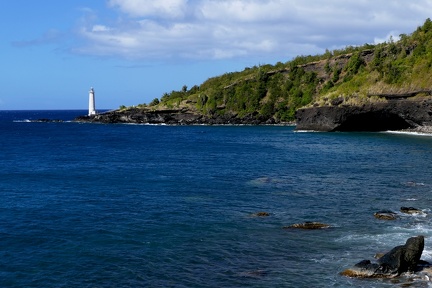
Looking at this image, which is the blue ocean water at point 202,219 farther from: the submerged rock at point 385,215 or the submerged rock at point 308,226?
the submerged rock at point 308,226

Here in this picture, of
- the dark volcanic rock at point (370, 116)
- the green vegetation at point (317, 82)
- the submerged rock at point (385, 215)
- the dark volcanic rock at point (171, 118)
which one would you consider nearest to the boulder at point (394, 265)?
the submerged rock at point (385, 215)

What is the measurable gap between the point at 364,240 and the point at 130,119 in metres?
153

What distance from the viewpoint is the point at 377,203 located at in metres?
40.0

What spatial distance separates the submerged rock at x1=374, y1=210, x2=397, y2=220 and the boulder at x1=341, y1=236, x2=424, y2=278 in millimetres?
10072

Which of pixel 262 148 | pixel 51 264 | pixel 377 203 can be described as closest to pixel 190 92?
pixel 262 148

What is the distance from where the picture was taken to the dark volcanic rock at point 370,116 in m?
101

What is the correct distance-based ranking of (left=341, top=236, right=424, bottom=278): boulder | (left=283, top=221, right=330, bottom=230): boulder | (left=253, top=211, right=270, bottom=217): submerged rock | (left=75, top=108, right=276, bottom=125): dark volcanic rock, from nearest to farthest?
(left=341, top=236, right=424, bottom=278): boulder, (left=283, top=221, right=330, bottom=230): boulder, (left=253, top=211, right=270, bottom=217): submerged rock, (left=75, top=108, right=276, bottom=125): dark volcanic rock

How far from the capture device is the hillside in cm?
11606

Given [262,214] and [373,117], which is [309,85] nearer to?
[373,117]

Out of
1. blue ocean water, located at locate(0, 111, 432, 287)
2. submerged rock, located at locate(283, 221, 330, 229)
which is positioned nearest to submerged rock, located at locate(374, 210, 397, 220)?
blue ocean water, located at locate(0, 111, 432, 287)

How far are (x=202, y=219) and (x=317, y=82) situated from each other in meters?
131

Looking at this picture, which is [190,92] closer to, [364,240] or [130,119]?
[130,119]

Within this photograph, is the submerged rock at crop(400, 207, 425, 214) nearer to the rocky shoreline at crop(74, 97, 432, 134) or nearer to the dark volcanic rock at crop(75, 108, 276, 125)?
the rocky shoreline at crop(74, 97, 432, 134)

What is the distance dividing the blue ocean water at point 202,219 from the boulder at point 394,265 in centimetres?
55
